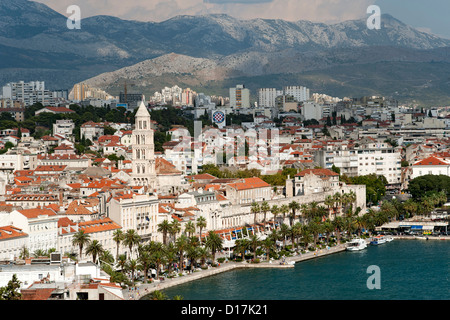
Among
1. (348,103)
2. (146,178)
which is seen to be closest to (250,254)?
(146,178)

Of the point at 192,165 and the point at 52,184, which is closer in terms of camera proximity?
the point at 52,184

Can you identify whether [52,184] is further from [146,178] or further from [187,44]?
[187,44]

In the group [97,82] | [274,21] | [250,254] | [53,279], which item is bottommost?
[250,254]

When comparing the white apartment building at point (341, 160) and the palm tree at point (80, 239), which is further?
the white apartment building at point (341, 160)

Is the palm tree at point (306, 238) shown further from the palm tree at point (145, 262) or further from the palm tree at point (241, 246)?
the palm tree at point (145, 262)

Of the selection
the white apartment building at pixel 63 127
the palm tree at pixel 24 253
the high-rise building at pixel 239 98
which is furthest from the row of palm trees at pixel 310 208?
the high-rise building at pixel 239 98

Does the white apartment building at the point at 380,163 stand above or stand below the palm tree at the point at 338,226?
above

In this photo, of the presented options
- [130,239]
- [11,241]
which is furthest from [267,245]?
[11,241]
